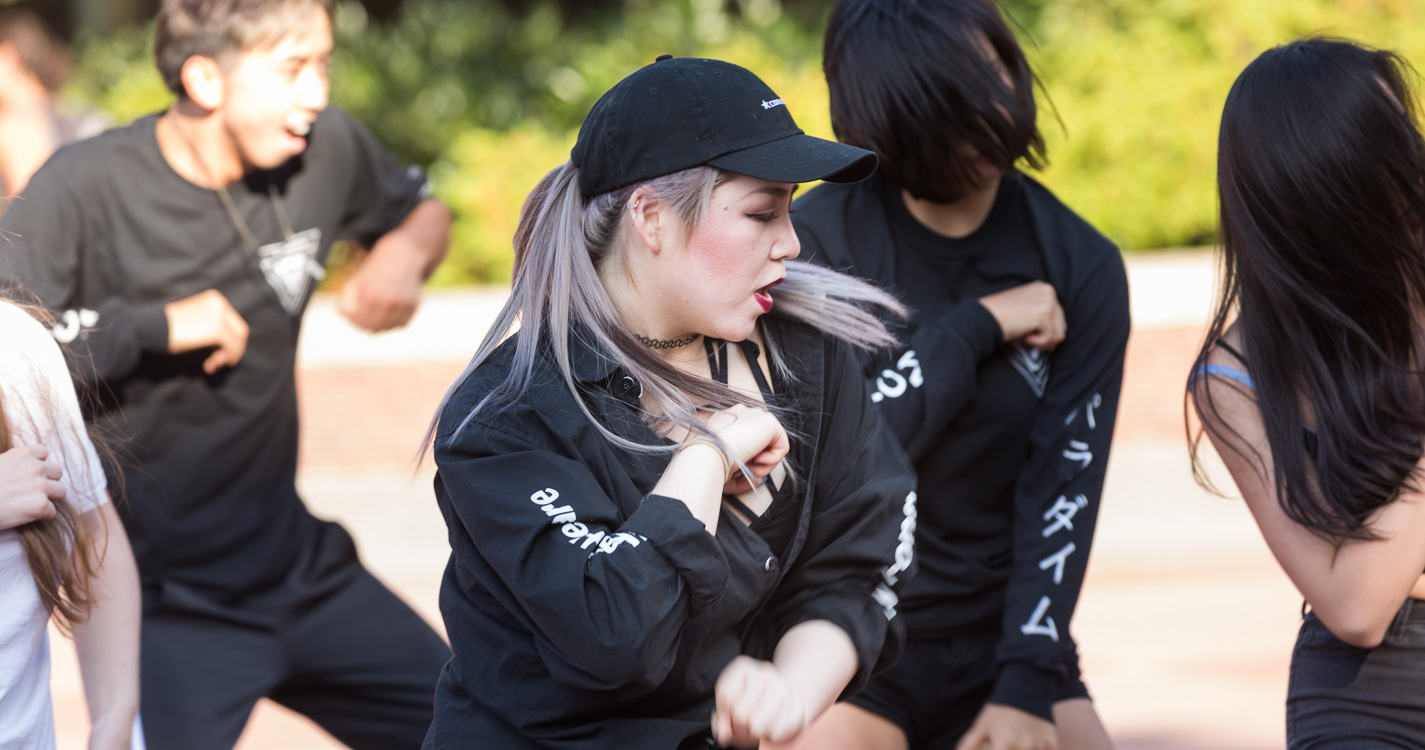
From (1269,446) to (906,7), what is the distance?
116cm

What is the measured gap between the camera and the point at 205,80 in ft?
11.5

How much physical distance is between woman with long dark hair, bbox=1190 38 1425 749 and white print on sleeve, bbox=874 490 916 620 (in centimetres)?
61

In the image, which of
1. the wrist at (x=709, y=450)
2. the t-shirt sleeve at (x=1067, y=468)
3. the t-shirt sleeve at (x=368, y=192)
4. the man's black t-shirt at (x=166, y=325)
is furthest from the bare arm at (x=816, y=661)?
the t-shirt sleeve at (x=368, y=192)

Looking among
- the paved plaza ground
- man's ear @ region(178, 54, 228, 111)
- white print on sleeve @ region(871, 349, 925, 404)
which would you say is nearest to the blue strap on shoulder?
white print on sleeve @ region(871, 349, 925, 404)

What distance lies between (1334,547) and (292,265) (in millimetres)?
2651

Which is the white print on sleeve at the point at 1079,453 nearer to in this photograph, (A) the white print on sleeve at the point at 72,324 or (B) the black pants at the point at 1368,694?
(B) the black pants at the point at 1368,694

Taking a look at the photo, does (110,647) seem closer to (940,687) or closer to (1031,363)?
(940,687)

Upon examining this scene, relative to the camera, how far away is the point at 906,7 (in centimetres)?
290

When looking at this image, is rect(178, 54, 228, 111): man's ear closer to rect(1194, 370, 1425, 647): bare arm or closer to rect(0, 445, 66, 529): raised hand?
rect(0, 445, 66, 529): raised hand

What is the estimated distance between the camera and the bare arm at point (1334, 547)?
91.0 inches

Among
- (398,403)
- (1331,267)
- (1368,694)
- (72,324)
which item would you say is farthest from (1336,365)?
(398,403)

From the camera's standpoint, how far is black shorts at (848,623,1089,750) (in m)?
2.96

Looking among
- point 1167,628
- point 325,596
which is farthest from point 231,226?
point 1167,628

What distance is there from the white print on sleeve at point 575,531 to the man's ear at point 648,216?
0.42m
